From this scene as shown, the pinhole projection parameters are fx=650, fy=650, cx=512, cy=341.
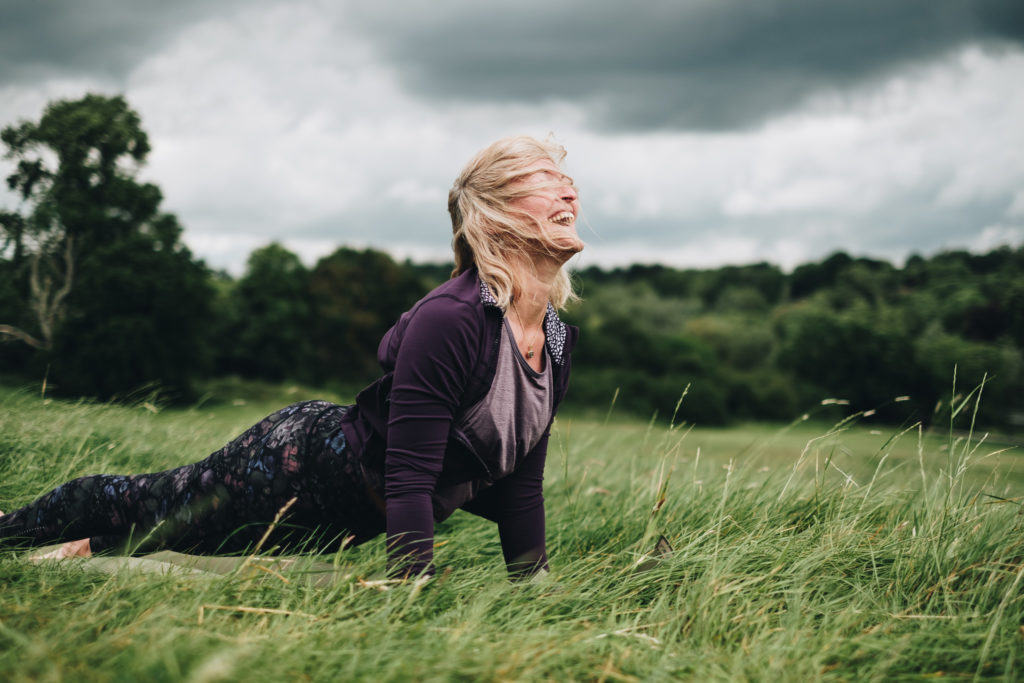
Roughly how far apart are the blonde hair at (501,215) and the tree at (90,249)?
585cm

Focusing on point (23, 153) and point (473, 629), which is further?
→ point (23, 153)

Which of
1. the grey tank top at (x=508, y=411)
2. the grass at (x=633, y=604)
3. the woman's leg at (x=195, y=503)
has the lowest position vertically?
the grass at (x=633, y=604)

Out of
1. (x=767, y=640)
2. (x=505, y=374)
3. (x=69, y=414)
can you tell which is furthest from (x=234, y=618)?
(x=69, y=414)

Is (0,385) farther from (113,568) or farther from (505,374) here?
(505,374)

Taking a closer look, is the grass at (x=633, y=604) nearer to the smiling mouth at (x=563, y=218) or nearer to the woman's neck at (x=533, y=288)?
the woman's neck at (x=533, y=288)

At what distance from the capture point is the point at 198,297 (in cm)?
1706

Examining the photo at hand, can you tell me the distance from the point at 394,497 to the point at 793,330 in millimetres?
50511

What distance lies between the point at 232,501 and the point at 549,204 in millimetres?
1430

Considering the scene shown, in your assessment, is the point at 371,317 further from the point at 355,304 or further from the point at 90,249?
the point at 90,249

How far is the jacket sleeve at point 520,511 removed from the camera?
239 centimetres

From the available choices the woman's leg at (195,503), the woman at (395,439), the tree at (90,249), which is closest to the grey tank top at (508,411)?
the woman at (395,439)

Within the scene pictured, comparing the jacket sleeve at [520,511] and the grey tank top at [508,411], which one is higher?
the grey tank top at [508,411]

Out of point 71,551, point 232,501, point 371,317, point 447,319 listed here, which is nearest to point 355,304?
point 371,317

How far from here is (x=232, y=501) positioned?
2.13m
